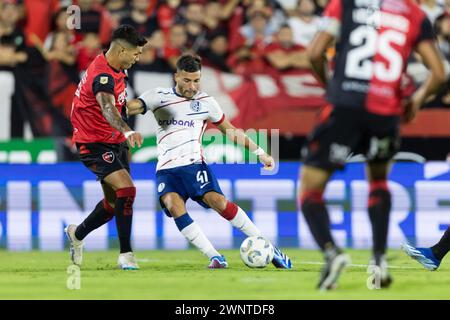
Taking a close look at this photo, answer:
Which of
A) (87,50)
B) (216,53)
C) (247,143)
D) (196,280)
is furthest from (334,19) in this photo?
(87,50)

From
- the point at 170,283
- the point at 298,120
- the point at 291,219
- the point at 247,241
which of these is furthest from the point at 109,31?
the point at 170,283

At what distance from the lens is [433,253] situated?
9289mm

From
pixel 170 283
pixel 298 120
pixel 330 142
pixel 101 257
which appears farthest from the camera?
pixel 298 120

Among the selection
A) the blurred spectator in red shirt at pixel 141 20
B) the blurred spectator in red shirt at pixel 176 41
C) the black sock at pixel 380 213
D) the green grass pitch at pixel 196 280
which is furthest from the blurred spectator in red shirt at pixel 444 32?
the black sock at pixel 380 213

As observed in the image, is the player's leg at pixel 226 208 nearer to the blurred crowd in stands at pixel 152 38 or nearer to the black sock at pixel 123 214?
Result: the black sock at pixel 123 214

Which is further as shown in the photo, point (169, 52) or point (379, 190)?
point (169, 52)

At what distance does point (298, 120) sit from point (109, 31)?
2.91 m

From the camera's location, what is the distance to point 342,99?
721cm

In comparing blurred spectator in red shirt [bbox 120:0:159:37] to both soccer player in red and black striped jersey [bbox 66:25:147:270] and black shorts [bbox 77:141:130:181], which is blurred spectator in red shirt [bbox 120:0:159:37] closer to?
soccer player in red and black striped jersey [bbox 66:25:147:270]

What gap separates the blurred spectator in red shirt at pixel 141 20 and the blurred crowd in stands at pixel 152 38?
0.05 ft

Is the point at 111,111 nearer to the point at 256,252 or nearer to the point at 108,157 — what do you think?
the point at 108,157

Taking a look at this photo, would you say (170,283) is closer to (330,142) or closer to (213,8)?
(330,142)

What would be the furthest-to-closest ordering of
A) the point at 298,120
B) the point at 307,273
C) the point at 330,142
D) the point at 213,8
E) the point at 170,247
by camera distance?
the point at 213,8 → the point at 298,120 → the point at 170,247 → the point at 307,273 → the point at 330,142

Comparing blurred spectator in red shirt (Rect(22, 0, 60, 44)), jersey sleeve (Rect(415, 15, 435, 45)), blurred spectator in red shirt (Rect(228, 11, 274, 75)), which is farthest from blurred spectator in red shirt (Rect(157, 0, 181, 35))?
jersey sleeve (Rect(415, 15, 435, 45))
